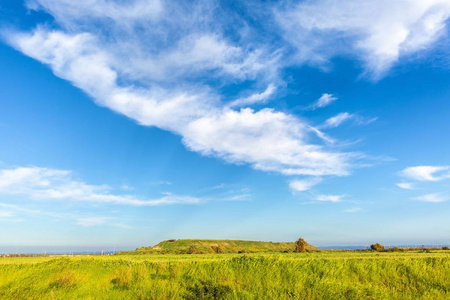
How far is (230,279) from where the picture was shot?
63.0ft

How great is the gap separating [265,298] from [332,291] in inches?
160

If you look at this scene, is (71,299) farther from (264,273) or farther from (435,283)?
(435,283)

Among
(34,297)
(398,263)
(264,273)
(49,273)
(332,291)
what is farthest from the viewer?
(398,263)

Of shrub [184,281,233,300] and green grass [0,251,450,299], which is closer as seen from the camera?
shrub [184,281,233,300]

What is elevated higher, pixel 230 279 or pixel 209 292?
pixel 230 279

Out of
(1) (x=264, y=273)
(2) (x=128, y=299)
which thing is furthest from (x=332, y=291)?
(2) (x=128, y=299)

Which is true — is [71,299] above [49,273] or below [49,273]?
below

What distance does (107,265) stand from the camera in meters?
20.8

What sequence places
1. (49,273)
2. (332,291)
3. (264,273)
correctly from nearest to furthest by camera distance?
(332,291)
(49,273)
(264,273)

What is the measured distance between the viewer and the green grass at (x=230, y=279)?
16.2 meters

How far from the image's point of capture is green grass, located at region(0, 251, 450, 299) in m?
16.2

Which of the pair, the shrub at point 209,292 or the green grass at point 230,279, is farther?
the green grass at point 230,279

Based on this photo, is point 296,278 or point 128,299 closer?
point 128,299

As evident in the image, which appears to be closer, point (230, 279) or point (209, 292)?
point (209, 292)
